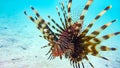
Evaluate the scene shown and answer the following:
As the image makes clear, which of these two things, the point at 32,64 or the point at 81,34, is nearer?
the point at 81,34

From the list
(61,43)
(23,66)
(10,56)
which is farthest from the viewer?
(10,56)

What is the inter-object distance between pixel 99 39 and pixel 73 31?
14.7 inches

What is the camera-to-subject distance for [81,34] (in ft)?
8.57

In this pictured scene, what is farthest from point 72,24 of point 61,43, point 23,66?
point 23,66

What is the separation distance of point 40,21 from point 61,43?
0.41m

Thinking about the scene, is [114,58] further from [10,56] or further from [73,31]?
[73,31]

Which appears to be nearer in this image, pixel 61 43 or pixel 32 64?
pixel 61 43

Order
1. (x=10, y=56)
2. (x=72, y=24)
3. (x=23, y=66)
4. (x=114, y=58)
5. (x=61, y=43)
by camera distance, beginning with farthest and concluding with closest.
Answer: (x=114, y=58) < (x=10, y=56) < (x=23, y=66) < (x=72, y=24) < (x=61, y=43)

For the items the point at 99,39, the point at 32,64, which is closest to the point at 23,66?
the point at 32,64

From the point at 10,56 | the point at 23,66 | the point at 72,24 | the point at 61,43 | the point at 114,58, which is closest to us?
the point at 61,43

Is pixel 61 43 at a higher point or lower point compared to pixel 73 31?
lower

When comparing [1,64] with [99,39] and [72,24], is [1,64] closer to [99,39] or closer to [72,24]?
[72,24]

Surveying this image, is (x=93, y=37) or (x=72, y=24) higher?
(x=72, y=24)

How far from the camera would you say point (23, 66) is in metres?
5.62
